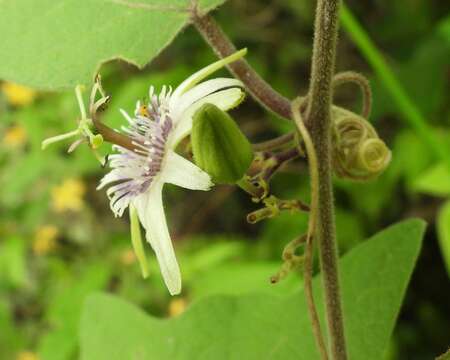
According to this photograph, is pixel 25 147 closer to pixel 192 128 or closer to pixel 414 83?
pixel 414 83

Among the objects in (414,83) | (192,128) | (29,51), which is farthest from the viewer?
(414,83)

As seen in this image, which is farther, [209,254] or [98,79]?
[209,254]

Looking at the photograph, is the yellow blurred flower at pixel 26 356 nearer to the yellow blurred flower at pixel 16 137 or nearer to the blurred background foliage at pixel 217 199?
the blurred background foliage at pixel 217 199

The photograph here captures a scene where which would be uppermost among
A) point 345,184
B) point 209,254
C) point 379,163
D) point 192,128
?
point 192,128

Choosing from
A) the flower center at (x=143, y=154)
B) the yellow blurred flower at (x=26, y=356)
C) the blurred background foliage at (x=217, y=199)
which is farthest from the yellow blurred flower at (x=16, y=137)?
the flower center at (x=143, y=154)

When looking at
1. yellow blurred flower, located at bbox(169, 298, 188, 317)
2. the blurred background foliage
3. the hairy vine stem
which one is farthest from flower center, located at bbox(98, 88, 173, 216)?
yellow blurred flower, located at bbox(169, 298, 188, 317)

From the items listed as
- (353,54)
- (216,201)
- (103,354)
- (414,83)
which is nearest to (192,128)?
(103,354)

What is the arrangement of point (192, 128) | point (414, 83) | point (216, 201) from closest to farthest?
point (192, 128) < point (414, 83) < point (216, 201)

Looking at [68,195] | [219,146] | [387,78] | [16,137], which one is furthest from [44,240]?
[219,146]
